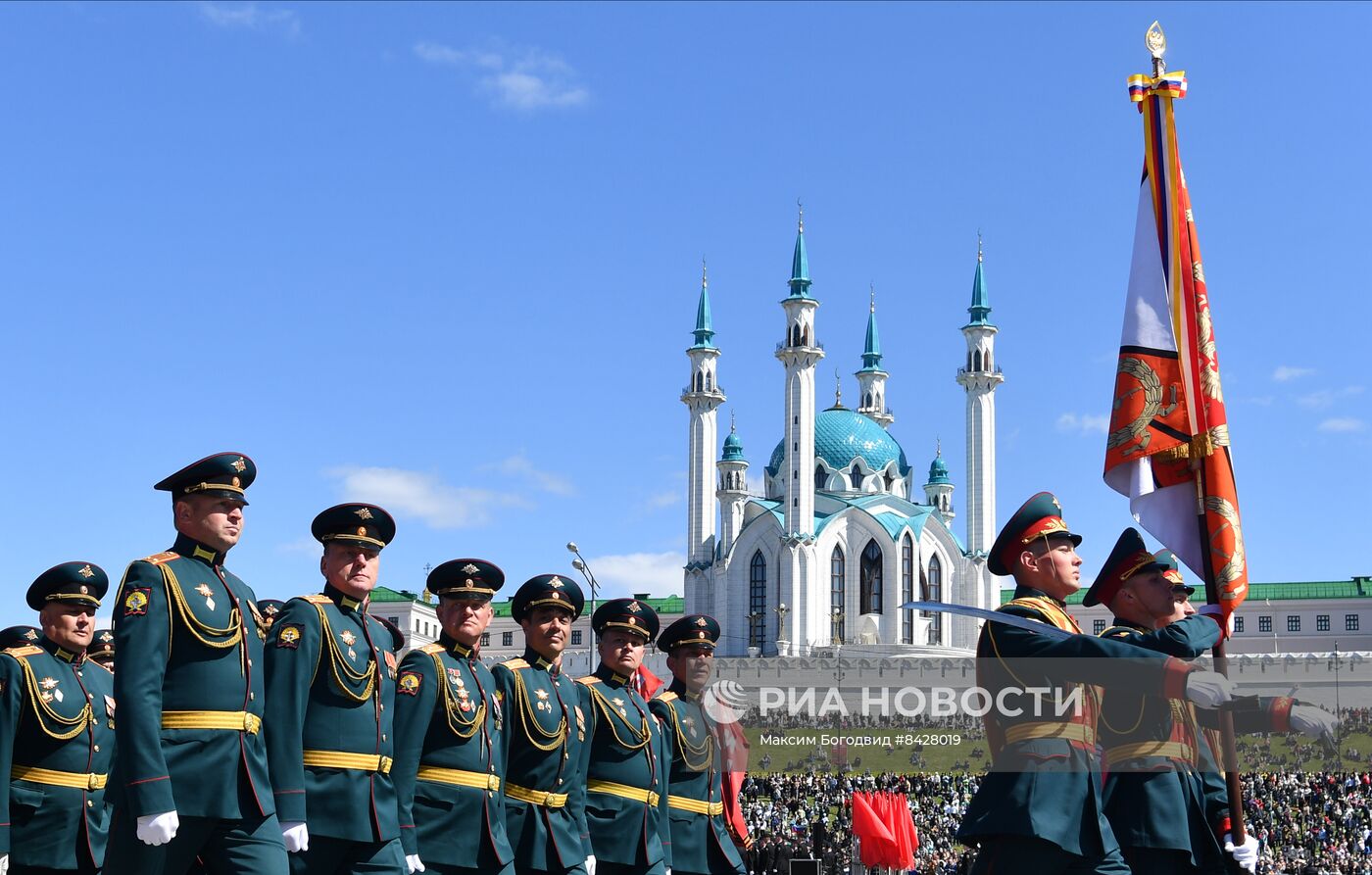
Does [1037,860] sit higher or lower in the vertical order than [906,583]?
lower

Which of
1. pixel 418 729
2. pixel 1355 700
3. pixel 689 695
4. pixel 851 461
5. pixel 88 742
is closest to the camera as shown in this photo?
pixel 418 729

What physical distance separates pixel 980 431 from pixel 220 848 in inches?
2733

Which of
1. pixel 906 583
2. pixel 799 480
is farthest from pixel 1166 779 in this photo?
pixel 906 583

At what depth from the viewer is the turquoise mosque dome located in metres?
78.9

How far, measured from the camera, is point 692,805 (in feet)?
30.2

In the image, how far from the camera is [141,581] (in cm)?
623

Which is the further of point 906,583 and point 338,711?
point 906,583

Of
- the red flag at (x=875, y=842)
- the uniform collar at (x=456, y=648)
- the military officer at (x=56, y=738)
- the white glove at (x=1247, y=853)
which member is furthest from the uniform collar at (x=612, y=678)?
the red flag at (x=875, y=842)

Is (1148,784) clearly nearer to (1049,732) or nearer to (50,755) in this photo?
(1049,732)

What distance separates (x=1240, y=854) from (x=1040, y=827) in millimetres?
1163

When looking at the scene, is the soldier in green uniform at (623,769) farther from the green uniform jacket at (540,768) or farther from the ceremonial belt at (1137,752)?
the ceremonial belt at (1137,752)

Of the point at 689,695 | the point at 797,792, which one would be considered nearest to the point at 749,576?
the point at 797,792

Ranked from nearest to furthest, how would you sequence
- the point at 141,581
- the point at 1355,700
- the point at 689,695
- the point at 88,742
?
the point at 141,581
the point at 88,742
the point at 689,695
the point at 1355,700

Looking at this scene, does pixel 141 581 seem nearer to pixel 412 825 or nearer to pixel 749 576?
pixel 412 825
